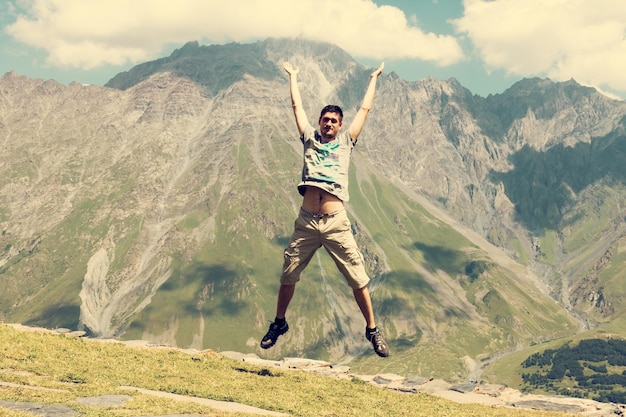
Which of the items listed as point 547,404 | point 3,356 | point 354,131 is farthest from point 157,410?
point 547,404

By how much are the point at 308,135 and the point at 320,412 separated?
10342 millimetres

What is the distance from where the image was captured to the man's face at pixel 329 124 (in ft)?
54.8

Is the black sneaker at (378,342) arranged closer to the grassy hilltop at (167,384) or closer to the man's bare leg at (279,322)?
the man's bare leg at (279,322)

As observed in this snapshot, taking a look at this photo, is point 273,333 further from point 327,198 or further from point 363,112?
point 363,112

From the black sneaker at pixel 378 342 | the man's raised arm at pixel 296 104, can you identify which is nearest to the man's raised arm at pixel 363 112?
the man's raised arm at pixel 296 104

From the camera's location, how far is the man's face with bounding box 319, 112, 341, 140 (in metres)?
16.7

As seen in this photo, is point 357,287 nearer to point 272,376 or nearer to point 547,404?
point 272,376

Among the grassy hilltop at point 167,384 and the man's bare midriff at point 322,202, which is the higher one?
the man's bare midriff at point 322,202

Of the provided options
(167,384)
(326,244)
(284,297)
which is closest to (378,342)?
(284,297)

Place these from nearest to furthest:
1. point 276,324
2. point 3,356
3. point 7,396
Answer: point 7,396
point 276,324
point 3,356

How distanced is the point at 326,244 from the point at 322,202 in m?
1.37

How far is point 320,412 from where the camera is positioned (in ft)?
65.7

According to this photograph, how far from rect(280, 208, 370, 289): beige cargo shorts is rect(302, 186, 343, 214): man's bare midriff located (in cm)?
14

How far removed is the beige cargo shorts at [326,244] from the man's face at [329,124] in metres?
2.44
